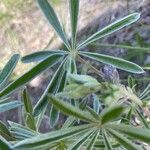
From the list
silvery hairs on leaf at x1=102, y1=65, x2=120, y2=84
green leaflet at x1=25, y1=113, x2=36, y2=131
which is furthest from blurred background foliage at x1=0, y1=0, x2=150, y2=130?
silvery hairs on leaf at x1=102, y1=65, x2=120, y2=84

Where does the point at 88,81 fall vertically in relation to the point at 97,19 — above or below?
below

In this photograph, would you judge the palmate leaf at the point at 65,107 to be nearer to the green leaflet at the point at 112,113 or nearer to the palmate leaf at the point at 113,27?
the green leaflet at the point at 112,113

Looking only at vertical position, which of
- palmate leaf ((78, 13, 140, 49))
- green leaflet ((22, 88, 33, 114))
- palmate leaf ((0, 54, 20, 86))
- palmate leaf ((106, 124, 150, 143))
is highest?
palmate leaf ((78, 13, 140, 49))

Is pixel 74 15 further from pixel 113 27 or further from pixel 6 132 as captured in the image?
pixel 6 132

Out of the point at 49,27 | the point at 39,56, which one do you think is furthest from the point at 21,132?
the point at 49,27

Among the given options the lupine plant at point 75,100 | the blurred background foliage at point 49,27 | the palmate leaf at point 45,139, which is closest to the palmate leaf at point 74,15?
the lupine plant at point 75,100

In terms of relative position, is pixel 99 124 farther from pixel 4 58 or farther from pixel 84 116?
pixel 4 58

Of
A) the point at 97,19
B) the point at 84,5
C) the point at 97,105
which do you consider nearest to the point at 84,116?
the point at 97,105

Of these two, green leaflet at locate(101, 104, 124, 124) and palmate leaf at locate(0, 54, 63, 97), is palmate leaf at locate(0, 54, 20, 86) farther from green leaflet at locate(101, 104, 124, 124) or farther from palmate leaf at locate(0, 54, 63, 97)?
green leaflet at locate(101, 104, 124, 124)
